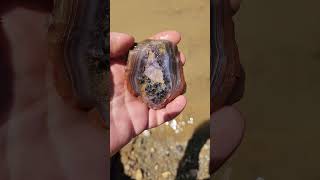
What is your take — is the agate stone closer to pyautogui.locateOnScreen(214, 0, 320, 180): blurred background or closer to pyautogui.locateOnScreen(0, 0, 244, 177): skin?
pyautogui.locateOnScreen(0, 0, 244, 177): skin

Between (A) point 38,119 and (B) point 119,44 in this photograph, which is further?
(B) point 119,44

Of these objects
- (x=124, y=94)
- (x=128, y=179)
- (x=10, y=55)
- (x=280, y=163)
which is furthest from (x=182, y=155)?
(x=10, y=55)

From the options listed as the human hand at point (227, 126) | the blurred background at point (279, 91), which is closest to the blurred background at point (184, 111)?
the blurred background at point (279, 91)

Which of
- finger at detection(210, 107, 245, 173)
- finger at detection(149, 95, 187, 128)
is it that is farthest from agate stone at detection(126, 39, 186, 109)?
finger at detection(210, 107, 245, 173)

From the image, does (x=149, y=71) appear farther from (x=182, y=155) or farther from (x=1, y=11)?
(x=182, y=155)

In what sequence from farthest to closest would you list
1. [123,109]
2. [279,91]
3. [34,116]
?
1. [279,91]
2. [123,109]
3. [34,116]

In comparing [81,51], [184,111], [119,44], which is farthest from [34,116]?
[184,111]

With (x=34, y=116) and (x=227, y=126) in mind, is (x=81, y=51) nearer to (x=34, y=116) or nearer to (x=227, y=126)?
(x=34, y=116)
